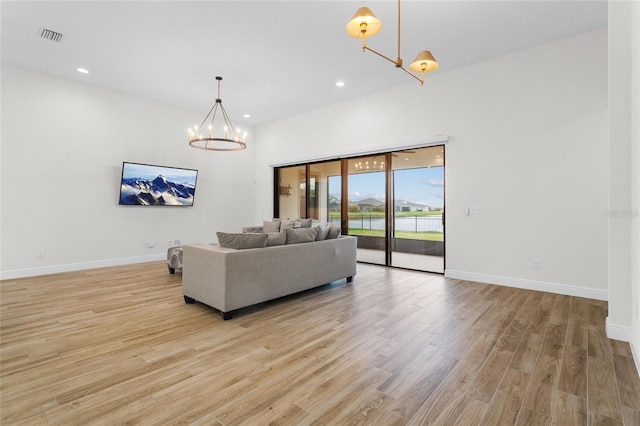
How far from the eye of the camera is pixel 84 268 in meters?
5.52

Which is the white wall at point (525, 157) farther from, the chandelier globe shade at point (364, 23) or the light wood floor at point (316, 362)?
the chandelier globe shade at point (364, 23)

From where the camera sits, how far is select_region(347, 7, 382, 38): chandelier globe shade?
2385mm

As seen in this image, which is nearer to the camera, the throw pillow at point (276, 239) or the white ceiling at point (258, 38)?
the white ceiling at point (258, 38)

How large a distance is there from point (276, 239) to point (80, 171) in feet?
14.6

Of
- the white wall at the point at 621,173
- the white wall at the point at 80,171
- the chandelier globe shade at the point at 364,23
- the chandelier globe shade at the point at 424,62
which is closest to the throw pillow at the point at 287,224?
the white wall at the point at 80,171

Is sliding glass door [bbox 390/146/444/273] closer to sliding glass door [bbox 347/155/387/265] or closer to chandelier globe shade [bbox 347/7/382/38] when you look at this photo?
sliding glass door [bbox 347/155/387/265]

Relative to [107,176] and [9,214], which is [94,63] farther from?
[9,214]

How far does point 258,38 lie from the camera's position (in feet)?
13.2

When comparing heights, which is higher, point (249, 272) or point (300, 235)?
point (300, 235)

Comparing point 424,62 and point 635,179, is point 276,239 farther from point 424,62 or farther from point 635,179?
point 635,179

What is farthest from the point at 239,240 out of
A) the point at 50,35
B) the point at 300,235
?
the point at 50,35

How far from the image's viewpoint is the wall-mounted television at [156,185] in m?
6.00

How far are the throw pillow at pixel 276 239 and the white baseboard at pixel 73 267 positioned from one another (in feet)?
13.3

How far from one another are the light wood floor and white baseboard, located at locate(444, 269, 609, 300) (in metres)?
0.21
